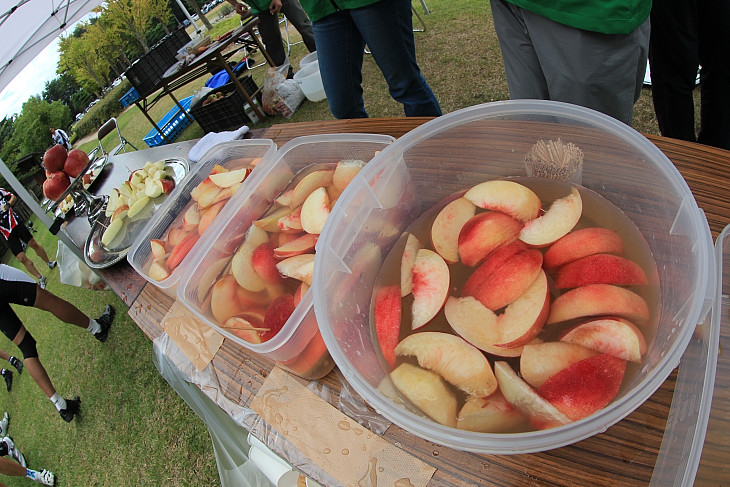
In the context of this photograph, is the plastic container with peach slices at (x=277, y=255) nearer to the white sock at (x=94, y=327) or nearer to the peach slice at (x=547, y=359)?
the peach slice at (x=547, y=359)

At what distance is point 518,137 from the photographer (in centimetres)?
63

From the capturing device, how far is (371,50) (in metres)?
1.41

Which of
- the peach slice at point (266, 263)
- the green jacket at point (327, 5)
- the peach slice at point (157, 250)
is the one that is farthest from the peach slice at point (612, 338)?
the green jacket at point (327, 5)

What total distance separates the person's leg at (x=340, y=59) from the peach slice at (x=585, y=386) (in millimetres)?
1260

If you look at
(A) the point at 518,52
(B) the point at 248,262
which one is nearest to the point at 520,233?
(B) the point at 248,262

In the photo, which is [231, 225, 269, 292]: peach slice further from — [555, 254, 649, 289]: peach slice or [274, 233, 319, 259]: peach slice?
[555, 254, 649, 289]: peach slice

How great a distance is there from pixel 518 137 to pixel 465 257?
0.21 metres

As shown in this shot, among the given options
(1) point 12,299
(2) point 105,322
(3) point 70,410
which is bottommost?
(3) point 70,410

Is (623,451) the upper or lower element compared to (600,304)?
lower

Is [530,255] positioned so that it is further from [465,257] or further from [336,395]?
[336,395]

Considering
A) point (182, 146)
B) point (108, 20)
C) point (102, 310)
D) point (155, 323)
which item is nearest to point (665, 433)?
point (155, 323)

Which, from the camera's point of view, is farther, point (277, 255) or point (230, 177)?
point (230, 177)

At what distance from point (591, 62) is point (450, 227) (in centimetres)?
54

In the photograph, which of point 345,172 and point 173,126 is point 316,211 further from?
point 173,126
